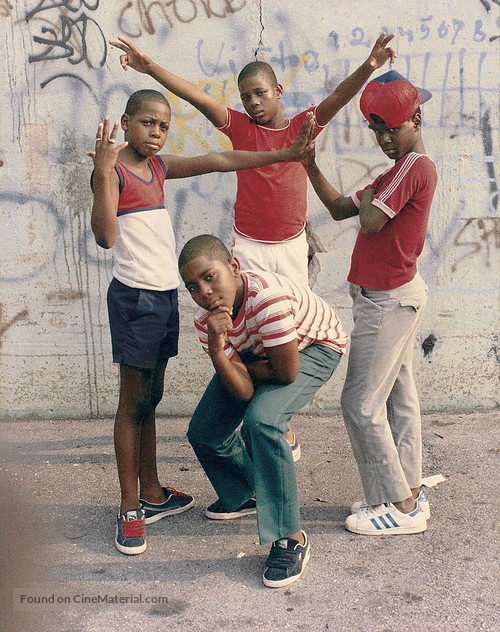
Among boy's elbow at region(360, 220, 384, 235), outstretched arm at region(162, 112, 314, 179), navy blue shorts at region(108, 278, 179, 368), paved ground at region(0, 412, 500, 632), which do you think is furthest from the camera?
outstretched arm at region(162, 112, 314, 179)

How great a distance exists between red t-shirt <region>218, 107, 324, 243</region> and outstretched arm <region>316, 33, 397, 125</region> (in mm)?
68

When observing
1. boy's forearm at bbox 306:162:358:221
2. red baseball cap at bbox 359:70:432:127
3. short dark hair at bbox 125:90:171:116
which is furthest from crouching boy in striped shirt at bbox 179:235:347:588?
red baseball cap at bbox 359:70:432:127

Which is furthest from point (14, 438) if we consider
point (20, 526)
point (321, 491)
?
point (321, 491)

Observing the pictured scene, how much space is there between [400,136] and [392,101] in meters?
0.14

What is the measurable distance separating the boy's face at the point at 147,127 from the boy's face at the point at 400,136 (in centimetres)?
83

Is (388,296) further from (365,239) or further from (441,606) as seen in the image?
(441,606)

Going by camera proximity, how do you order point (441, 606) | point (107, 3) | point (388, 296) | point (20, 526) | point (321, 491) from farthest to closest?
point (107, 3)
point (321, 491)
point (20, 526)
point (388, 296)
point (441, 606)

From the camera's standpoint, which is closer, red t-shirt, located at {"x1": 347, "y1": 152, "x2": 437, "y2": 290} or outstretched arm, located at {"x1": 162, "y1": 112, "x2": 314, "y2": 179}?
red t-shirt, located at {"x1": 347, "y1": 152, "x2": 437, "y2": 290}

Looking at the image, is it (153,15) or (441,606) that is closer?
(441,606)

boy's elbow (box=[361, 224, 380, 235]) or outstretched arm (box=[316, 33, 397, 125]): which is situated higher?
outstretched arm (box=[316, 33, 397, 125])

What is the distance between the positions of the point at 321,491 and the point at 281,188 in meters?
1.40

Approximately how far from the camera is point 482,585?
2986 mm

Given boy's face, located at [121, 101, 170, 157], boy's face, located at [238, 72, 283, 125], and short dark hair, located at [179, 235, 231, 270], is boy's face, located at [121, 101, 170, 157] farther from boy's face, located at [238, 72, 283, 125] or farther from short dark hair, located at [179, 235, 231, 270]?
boy's face, located at [238, 72, 283, 125]

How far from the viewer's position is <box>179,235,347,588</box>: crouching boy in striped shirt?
307 centimetres
